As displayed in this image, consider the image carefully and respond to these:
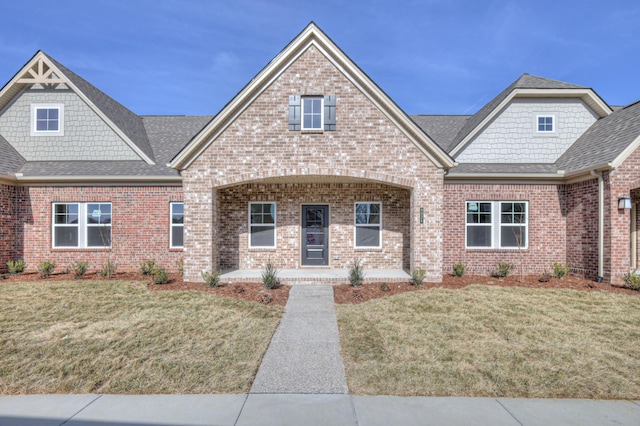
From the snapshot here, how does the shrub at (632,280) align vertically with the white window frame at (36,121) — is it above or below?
below

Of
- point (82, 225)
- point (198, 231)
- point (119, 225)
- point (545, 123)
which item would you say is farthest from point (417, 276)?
point (82, 225)

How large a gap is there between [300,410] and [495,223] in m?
10.6

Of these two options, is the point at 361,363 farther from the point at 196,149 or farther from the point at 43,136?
the point at 43,136

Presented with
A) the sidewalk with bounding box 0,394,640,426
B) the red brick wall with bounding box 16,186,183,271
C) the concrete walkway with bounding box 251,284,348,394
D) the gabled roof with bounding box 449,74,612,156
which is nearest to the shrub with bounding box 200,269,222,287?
the concrete walkway with bounding box 251,284,348,394

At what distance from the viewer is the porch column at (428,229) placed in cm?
1017

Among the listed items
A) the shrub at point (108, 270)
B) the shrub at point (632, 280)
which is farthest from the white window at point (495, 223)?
the shrub at point (108, 270)

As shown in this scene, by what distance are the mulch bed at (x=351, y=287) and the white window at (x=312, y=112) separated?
4845mm

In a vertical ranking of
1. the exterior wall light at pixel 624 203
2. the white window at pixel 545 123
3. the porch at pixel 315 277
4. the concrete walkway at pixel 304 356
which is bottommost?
the concrete walkway at pixel 304 356

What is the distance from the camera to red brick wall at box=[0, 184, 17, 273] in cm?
1174

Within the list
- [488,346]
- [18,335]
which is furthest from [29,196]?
[488,346]

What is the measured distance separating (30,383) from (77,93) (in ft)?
40.5

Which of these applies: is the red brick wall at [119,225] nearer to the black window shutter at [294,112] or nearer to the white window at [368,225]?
the black window shutter at [294,112]

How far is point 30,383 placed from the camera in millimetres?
4387

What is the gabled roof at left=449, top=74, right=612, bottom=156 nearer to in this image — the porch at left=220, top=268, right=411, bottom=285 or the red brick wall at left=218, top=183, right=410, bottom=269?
the red brick wall at left=218, top=183, right=410, bottom=269
